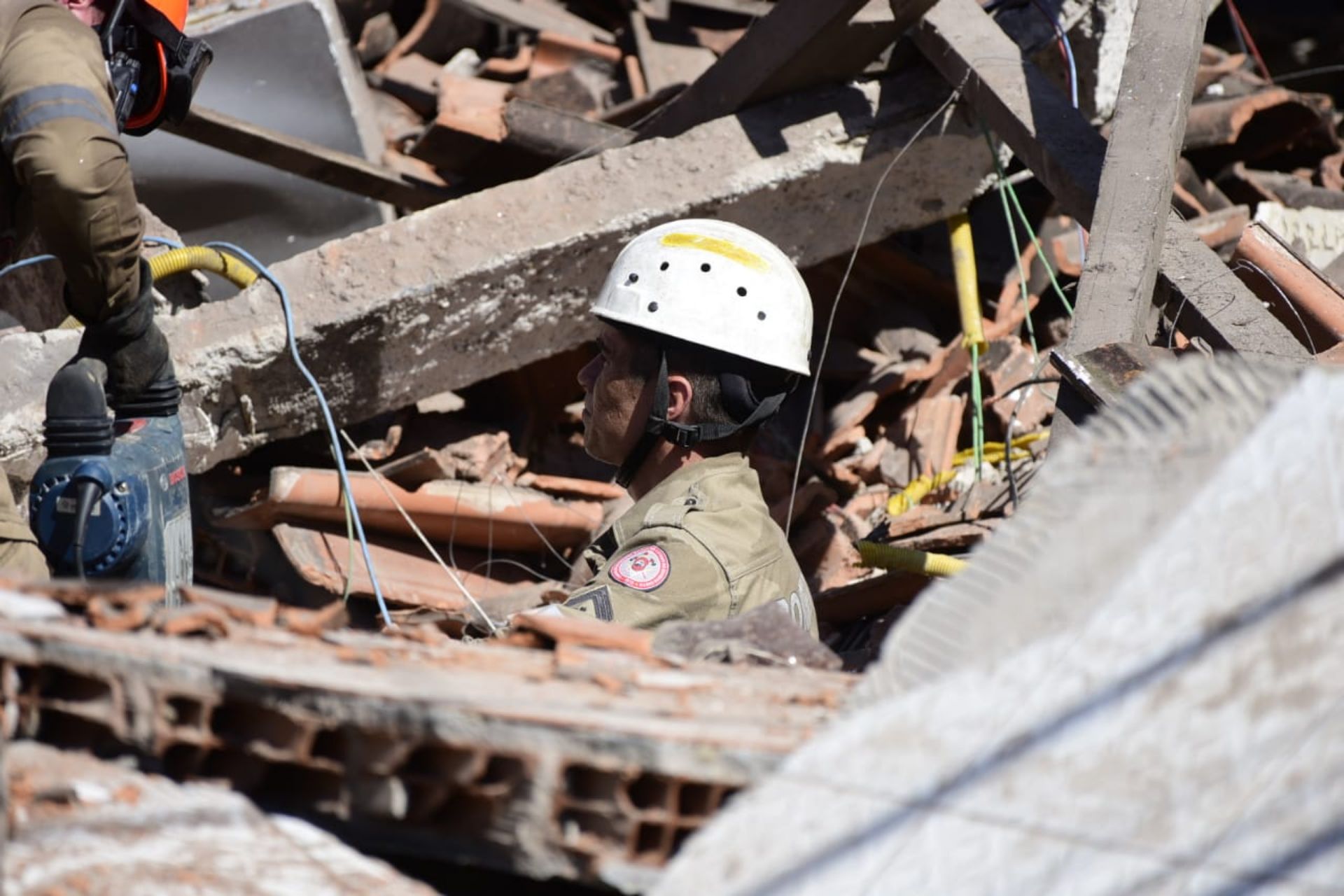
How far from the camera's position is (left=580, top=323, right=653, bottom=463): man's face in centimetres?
314

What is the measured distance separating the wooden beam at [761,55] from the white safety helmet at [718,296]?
1157mm

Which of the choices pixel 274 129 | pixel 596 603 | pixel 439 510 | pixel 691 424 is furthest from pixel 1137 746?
pixel 274 129

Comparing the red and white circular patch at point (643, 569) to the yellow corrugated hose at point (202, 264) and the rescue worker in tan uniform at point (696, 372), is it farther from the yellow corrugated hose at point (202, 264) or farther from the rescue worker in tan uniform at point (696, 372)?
the yellow corrugated hose at point (202, 264)

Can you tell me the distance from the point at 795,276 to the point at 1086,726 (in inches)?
77.6

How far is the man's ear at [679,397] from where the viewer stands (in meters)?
3.14

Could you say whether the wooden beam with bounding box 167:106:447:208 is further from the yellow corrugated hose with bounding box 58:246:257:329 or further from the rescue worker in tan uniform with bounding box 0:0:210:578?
the rescue worker in tan uniform with bounding box 0:0:210:578

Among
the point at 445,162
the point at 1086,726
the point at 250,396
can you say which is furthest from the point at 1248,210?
the point at 1086,726

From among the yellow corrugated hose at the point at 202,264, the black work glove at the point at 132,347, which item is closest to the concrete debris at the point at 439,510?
the yellow corrugated hose at the point at 202,264

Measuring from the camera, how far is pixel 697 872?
56.6 inches

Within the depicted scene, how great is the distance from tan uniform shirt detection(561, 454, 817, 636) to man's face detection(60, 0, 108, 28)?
1.76 meters

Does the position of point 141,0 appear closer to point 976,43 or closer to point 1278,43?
point 976,43

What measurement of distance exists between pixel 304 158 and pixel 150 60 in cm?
173

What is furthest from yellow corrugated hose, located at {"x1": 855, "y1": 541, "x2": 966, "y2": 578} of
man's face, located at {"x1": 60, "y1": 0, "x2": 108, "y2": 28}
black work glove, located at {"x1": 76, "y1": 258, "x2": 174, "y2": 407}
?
man's face, located at {"x1": 60, "y1": 0, "x2": 108, "y2": 28}

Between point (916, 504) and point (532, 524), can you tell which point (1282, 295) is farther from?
point (532, 524)
